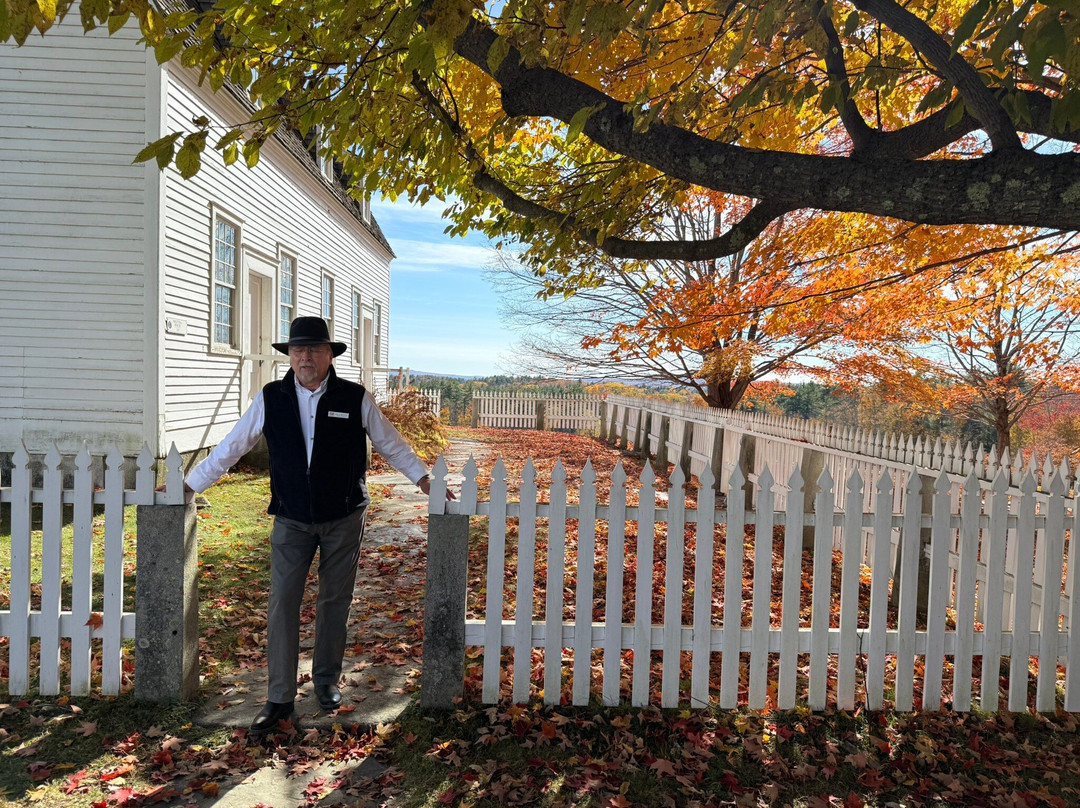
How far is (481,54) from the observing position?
3.91m

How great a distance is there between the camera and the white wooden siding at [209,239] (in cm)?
912

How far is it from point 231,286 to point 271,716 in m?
8.94

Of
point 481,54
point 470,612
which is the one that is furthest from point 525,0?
point 470,612

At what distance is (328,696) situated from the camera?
3.98m

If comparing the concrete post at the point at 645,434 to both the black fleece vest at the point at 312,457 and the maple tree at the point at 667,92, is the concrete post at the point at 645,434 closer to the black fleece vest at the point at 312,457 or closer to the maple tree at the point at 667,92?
the maple tree at the point at 667,92

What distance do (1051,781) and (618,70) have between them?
5.65m

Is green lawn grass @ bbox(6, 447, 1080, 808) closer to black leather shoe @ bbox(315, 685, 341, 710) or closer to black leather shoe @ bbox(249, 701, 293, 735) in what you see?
black leather shoe @ bbox(249, 701, 293, 735)

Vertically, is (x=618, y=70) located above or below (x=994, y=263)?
above

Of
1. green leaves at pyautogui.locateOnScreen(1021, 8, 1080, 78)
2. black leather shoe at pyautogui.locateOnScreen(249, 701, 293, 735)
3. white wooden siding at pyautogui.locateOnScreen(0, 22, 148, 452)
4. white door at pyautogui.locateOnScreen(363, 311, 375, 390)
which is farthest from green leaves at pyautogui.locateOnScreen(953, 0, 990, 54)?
white door at pyautogui.locateOnScreen(363, 311, 375, 390)

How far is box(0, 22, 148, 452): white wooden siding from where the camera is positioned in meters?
8.52

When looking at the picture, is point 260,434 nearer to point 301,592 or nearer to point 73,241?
point 301,592

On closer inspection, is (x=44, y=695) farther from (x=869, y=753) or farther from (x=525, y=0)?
(x=525, y=0)

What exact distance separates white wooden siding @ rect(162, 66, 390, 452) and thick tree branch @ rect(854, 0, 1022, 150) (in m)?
8.30

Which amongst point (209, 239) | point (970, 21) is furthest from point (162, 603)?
point (209, 239)
